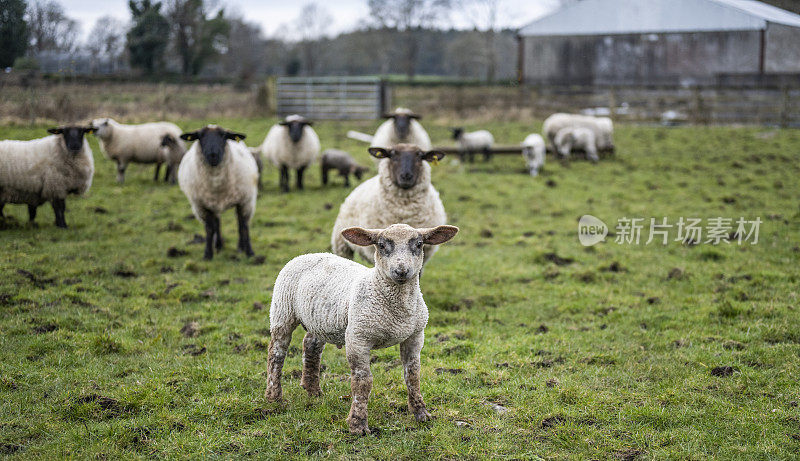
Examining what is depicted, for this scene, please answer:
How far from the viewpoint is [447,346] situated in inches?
253

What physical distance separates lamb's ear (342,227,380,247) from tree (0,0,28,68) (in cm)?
984

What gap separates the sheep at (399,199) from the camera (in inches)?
293

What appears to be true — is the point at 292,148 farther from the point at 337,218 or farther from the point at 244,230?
the point at 337,218

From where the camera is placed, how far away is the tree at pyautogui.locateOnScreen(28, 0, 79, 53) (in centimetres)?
1199

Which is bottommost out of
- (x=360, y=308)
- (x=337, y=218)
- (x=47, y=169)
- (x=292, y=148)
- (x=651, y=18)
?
(x=360, y=308)

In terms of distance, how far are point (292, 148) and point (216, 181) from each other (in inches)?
215

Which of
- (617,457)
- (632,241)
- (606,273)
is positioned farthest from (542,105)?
(617,457)

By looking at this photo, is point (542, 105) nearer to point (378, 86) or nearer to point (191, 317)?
point (378, 86)

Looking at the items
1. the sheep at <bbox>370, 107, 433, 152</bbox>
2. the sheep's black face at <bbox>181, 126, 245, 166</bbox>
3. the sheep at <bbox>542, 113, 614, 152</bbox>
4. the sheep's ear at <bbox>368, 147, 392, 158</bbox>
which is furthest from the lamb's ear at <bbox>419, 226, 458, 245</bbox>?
the sheep at <bbox>542, 113, 614, 152</bbox>

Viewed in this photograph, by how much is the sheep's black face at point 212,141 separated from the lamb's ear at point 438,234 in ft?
19.0

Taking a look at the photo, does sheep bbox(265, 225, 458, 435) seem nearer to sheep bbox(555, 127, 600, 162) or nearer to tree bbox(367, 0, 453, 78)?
sheep bbox(555, 127, 600, 162)

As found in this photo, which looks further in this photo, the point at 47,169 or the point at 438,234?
the point at 47,169

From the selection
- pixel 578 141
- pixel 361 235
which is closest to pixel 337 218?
pixel 361 235

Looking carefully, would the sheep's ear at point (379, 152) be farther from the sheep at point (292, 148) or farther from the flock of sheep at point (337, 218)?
the sheep at point (292, 148)
